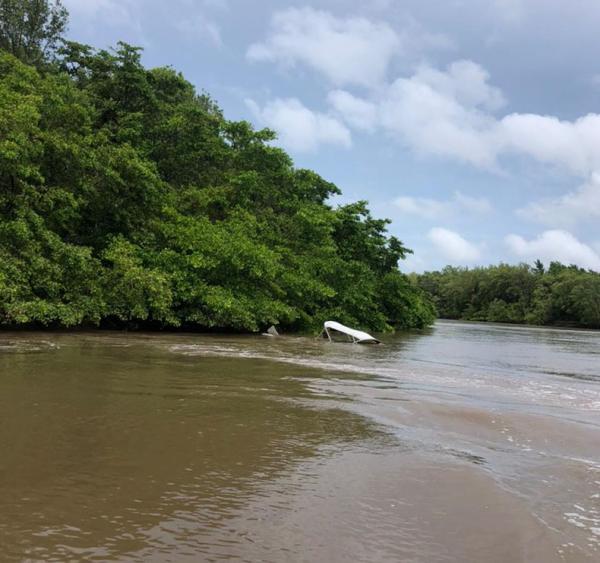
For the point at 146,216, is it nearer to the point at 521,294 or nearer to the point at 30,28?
the point at 30,28

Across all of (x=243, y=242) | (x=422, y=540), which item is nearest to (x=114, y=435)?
(x=422, y=540)

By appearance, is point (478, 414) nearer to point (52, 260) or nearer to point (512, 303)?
point (52, 260)

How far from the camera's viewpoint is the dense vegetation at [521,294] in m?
83.4

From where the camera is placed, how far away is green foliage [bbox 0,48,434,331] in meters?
18.1

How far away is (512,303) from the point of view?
102 m

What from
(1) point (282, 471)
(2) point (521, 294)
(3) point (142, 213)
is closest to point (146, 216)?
(3) point (142, 213)

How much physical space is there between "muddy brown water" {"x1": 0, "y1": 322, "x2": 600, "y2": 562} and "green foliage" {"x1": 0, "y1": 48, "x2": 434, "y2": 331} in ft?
30.1

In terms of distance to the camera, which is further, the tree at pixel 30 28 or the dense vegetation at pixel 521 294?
the dense vegetation at pixel 521 294

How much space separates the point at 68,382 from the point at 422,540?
264 inches

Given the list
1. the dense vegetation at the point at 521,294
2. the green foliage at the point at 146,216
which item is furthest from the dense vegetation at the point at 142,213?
the dense vegetation at the point at 521,294

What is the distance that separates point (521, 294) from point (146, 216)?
90.9 meters

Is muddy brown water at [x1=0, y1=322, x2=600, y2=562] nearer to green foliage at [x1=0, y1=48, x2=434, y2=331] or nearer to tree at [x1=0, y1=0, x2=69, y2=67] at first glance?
green foliage at [x1=0, y1=48, x2=434, y2=331]

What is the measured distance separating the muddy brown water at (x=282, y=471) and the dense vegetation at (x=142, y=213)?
30.0 ft

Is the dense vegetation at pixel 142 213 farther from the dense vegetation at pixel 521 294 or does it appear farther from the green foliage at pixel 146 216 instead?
the dense vegetation at pixel 521 294
